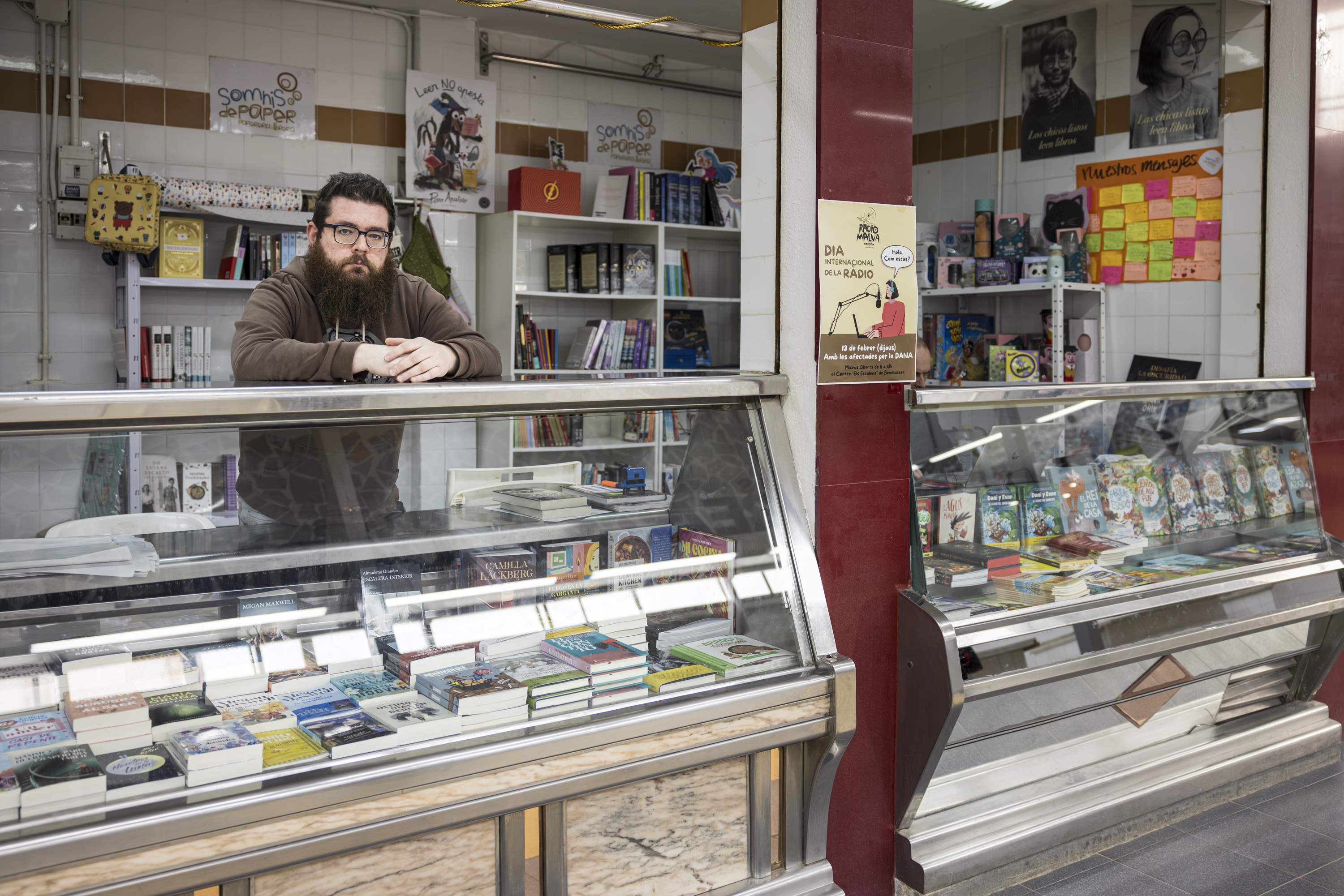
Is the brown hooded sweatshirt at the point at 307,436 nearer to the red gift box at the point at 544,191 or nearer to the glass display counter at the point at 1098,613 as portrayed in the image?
the glass display counter at the point at 1098,613

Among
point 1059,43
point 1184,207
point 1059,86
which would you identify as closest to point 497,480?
point 1184,207

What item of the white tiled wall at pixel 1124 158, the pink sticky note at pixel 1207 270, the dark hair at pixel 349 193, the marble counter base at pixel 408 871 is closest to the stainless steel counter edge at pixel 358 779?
the marble counter base at pixel 408 871

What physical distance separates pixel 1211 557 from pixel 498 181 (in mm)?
4211

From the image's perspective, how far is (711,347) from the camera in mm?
6809

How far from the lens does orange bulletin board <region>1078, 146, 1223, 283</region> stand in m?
4.89

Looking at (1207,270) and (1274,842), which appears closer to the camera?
(1274,842)

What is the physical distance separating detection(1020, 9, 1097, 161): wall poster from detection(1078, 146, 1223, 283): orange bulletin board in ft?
0.68

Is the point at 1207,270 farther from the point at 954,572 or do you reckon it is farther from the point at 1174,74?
the point at 954,572

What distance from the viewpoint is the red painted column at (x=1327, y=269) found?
3.41m

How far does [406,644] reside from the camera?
1921 millimetres

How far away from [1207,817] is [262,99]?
506 centimetres

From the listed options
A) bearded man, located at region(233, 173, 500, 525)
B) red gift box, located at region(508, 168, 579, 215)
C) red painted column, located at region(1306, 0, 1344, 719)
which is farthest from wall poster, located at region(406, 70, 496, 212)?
red painted column, located at region(1306, 0, 1344, 719)

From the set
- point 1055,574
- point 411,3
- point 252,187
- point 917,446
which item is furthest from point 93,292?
point 1055,574

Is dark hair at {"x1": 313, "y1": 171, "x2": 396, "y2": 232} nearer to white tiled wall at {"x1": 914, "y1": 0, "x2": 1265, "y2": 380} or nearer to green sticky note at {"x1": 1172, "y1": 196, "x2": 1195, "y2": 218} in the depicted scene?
white tiled wall at {"x1": 914, "y1": 0, "x2": 1265, "y2": 380}
